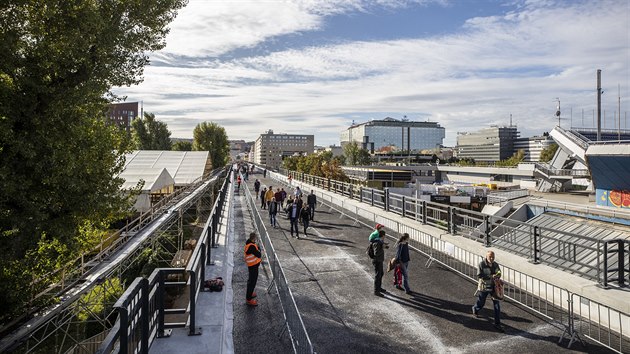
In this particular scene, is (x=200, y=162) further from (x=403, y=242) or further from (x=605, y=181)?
(x=605, y=181)

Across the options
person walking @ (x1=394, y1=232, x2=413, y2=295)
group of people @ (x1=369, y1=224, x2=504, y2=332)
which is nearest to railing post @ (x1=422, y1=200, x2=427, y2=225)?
group of people @ (x1=369, y1=224, x2=504, y2=332)

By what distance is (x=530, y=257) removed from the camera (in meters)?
9.83

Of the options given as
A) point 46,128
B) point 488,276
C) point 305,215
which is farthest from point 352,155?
point 46,128

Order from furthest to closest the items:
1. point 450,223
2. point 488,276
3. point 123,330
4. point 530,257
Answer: point 450,223 → point 530,257 → point 488,276 → point 123,330

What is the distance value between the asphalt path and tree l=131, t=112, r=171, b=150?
79.8m

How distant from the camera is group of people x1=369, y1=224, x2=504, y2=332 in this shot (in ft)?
25.1

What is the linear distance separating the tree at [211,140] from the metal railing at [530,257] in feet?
269

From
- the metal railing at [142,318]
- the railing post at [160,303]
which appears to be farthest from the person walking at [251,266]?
the railing post at [160,303]

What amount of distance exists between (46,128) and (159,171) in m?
25.6

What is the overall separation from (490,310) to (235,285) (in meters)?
6.20

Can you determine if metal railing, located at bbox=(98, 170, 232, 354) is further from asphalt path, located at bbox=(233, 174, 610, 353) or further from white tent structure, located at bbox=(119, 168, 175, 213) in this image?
white tent structure, located at bbox=(119, 168, 175, 213)

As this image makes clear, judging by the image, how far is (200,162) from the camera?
4134cm

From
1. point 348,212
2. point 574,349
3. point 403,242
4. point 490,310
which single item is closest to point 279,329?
point 403,242

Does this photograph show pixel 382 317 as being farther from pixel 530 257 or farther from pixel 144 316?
pixel 144 316
